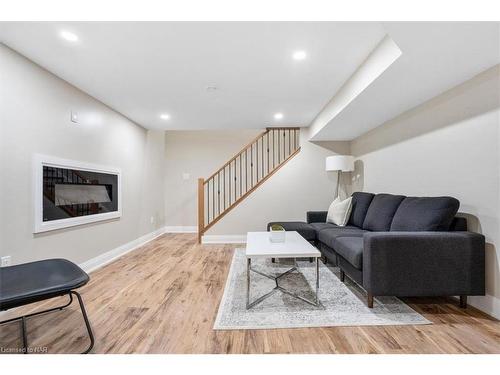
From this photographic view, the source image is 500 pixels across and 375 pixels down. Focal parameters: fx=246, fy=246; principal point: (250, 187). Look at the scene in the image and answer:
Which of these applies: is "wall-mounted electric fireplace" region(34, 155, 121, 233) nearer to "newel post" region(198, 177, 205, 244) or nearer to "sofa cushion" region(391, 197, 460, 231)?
"newel post" region(198, 177, 205, 244)

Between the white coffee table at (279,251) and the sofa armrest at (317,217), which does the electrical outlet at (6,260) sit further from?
the sofa armrest at (317,217)

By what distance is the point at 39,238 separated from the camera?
238 centimetres

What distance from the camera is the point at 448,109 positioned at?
237 cm

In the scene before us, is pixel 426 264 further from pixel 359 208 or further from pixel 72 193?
pixel 72 193

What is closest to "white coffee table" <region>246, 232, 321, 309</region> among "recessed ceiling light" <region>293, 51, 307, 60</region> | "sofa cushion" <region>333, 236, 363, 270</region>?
"sofa cushion" <region>333, 236, 363, 270</region>

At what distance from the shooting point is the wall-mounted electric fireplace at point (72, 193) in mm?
2395

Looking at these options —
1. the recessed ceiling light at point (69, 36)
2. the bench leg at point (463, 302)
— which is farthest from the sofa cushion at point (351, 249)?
the recessed ceiling light at point (69, 36)

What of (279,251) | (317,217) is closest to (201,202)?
(317,217)

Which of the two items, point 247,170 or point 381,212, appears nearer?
point 381,212

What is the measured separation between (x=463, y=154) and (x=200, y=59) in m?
2.52

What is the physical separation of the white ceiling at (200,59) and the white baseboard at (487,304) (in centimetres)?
222
